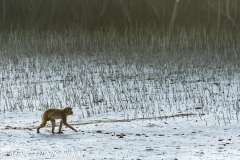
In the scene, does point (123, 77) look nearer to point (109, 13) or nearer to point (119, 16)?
point (119, 16)

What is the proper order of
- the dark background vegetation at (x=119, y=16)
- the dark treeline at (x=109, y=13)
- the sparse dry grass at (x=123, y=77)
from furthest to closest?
the dark treeline at (x=109, y=13) < the dark background vegetation at (x=119, y=16) < the sparse dry grass at (x=123, y=77)

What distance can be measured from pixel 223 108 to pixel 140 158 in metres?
3.69

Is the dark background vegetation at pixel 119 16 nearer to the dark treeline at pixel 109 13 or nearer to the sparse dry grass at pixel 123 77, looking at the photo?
the dark treeline at pixel 109 13

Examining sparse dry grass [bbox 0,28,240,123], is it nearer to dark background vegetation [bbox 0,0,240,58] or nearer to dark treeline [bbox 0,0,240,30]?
dark background vegetation [bbox 0,0,240,58]

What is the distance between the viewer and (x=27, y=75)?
1173cm

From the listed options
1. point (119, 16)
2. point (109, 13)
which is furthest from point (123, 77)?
point (109, 13)

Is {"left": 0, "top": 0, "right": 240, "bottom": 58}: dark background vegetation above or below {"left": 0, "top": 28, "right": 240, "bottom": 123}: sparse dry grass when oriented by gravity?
above

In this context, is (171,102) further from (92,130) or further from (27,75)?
(27,75)

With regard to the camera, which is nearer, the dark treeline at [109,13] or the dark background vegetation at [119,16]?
the dark background vegetation at [119,16]

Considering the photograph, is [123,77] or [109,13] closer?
[123,77]

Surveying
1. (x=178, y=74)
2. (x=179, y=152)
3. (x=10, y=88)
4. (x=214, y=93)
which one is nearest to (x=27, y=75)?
(x=10, y=88)

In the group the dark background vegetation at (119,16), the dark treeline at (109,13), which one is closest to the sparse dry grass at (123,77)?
the dark background vegetation at (119,16)

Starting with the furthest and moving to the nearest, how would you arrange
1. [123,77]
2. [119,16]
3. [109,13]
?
[109,13] < [119,16] < [123,77]

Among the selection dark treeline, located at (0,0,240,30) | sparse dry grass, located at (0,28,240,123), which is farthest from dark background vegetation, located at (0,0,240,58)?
sparse dry grass, located at (0,28,240,123)
